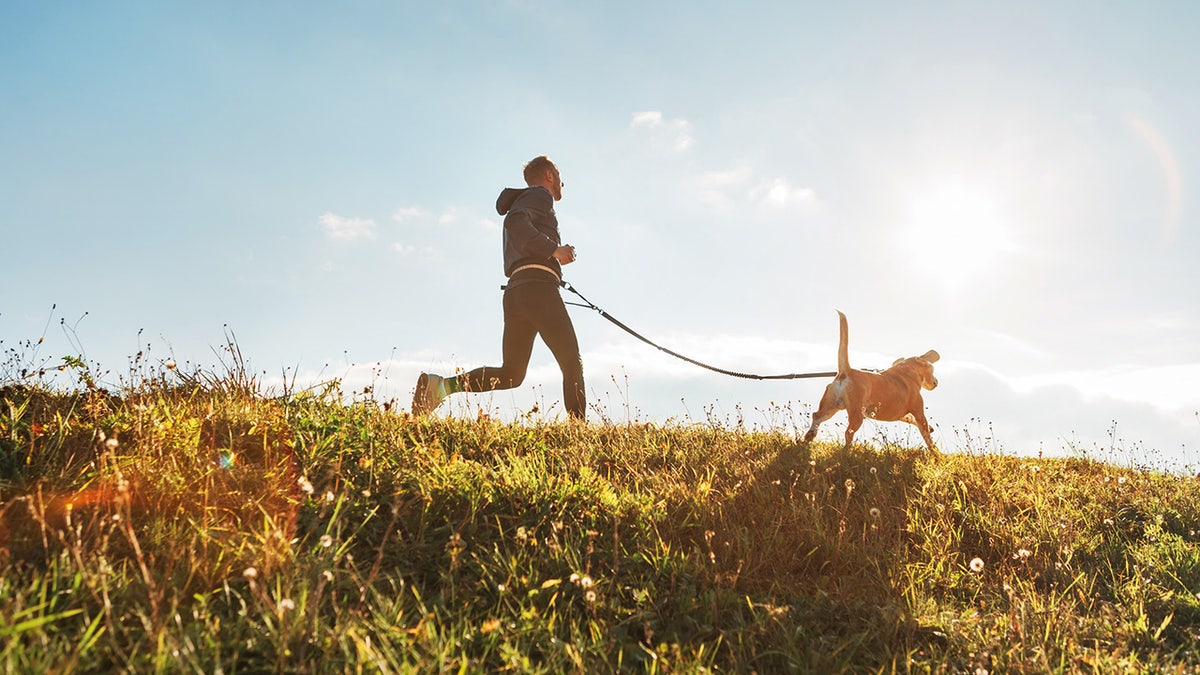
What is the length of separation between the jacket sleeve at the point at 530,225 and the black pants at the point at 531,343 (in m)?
0.34

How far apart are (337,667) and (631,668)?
1.19 m

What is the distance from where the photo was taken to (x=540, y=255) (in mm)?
6984

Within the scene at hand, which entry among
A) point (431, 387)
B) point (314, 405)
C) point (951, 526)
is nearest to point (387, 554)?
point (314, 405)

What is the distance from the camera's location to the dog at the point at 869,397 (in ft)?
24.2

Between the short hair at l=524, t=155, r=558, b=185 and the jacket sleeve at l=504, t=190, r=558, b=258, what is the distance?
0.37m

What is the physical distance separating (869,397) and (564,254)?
11.4 feet

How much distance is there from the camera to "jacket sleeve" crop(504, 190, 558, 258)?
692 centimetres

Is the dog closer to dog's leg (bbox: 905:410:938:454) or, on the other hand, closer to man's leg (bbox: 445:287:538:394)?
dog's leg (bbox: 905:410:938:454)

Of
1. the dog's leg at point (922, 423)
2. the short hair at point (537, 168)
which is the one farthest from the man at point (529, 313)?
the dog's leg at point (922, 423)

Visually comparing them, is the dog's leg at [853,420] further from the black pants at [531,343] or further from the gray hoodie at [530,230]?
the gray hoodie at [530,230]

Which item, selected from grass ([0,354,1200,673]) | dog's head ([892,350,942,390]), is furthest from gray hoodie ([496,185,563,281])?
dog's head ([892,350,942,390])

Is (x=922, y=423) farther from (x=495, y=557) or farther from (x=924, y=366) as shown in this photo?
(x=495, y=557)

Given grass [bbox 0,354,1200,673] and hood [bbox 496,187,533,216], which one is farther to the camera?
hood [bbox 496,187,533,216]

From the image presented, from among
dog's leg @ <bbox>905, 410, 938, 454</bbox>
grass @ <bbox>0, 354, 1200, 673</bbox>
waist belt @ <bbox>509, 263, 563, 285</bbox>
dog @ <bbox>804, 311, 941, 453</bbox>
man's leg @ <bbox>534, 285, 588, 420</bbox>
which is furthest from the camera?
dog's leg @ <bbox>905, 410, 938, 454</bbox>
